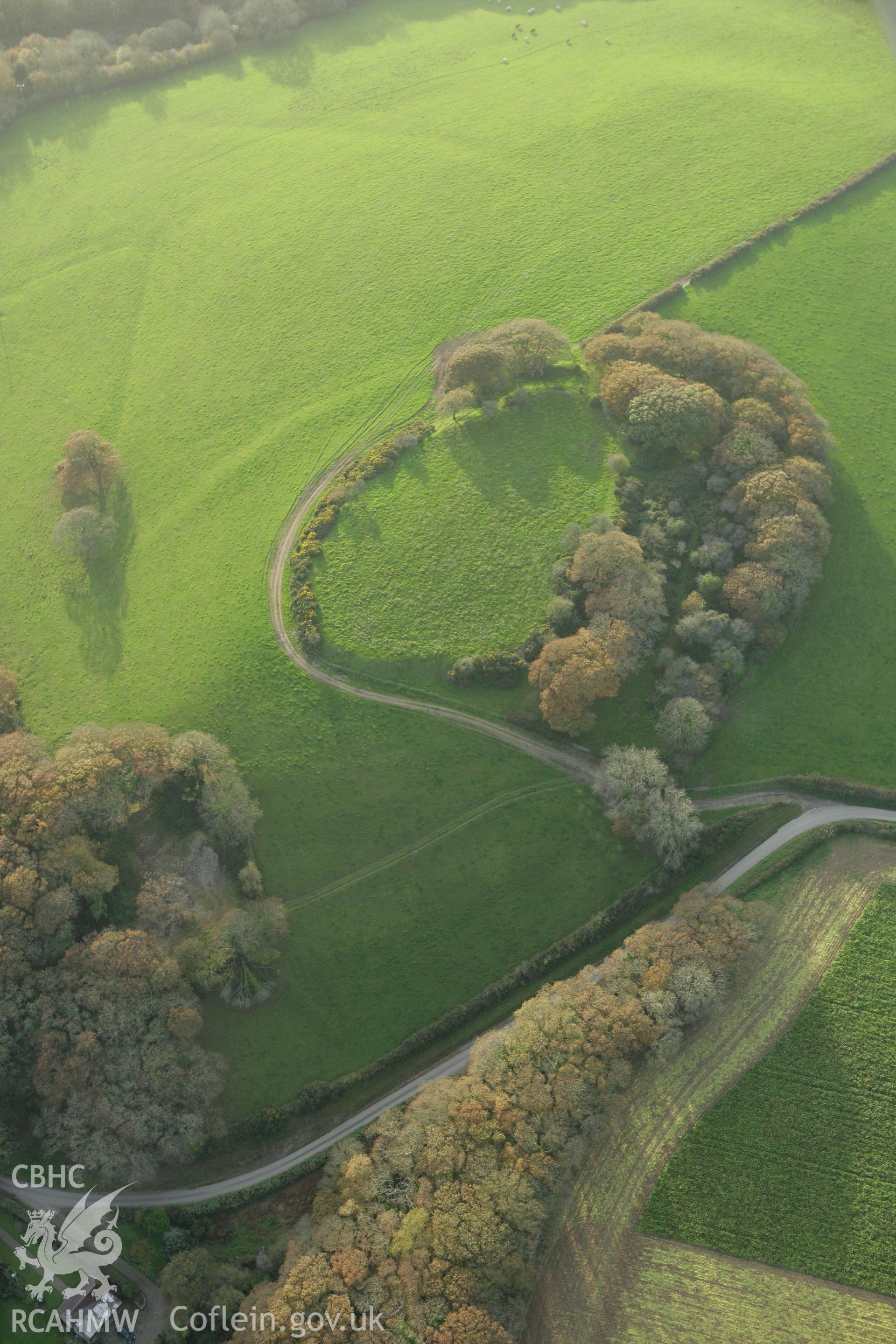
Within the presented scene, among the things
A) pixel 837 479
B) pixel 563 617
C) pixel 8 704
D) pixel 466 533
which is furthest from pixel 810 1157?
pixel 8 704

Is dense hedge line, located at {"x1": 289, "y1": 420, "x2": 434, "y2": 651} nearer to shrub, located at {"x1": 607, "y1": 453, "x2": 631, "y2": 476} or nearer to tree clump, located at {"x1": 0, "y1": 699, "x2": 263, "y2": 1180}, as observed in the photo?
tree clump, located at {"x1": 0, "y1": 699, "x2": 263, "y2": 1180}

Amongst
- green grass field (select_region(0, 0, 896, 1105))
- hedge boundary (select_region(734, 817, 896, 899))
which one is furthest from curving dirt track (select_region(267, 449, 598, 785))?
hedge boundary (select_region(734, 817, 896, 899))

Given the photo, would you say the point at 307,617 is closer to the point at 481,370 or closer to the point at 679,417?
the point at 481,370

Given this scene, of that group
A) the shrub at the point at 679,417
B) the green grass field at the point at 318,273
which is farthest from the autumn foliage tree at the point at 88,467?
the shrub at the point at 679,417

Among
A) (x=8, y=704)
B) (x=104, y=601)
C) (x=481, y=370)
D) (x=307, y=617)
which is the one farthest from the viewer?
(x=481, y=370)

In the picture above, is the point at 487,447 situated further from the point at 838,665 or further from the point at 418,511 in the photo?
the point at 838,665

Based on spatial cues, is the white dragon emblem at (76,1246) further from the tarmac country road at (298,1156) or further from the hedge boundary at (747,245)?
the hedge boundary at (747,245)

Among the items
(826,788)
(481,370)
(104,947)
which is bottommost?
(104,947)
